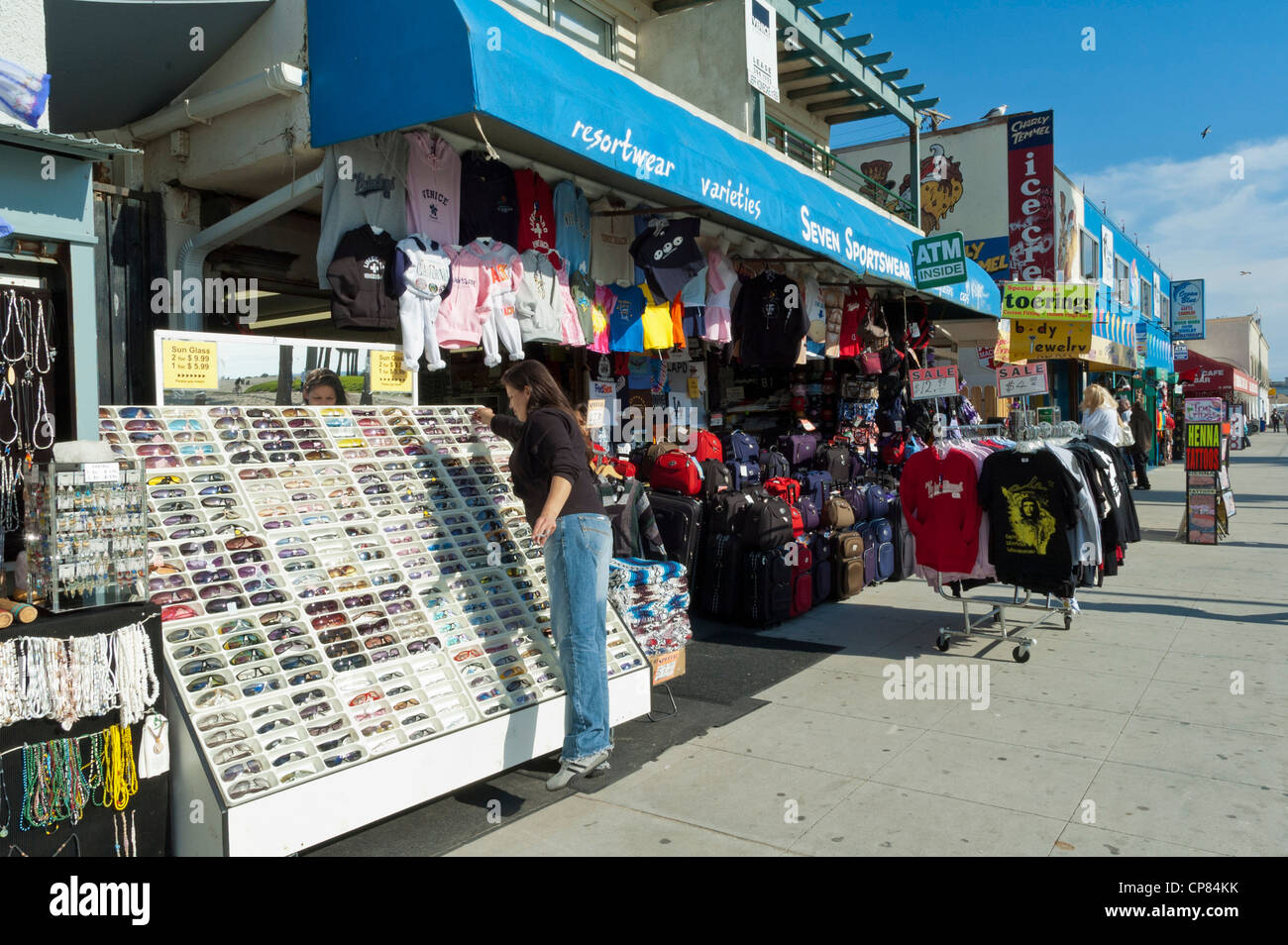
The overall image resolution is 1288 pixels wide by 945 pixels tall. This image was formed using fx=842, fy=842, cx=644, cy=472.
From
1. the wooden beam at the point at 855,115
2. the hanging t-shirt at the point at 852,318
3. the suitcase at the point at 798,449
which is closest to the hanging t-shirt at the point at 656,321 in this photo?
the suitcase at the point at 798,449

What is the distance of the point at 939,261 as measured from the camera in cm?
993

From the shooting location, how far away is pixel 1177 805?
12.7 feet

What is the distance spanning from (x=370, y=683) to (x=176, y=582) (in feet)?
2.91

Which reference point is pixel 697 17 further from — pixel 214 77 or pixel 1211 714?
pixel 1211 714

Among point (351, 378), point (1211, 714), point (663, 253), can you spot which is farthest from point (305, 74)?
point (1211, 714)

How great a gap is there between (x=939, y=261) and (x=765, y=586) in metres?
4.99

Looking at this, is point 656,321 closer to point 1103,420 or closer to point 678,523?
point 678,523

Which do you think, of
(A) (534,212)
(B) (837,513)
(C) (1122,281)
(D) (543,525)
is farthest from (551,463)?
(C) (1122,281)

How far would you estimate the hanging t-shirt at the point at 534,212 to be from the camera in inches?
231

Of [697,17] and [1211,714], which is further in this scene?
[697,17]

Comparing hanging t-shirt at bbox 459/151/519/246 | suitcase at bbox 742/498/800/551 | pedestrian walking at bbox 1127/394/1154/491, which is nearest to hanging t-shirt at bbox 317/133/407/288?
hanging t-shirt at bbox 459/151/519/246

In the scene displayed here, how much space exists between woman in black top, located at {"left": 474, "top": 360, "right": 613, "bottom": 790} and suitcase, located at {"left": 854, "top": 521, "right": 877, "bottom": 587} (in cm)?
536

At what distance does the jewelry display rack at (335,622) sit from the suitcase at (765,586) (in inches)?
107

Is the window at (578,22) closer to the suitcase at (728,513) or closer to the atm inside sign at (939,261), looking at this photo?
the atm inside sign at (939,261)
